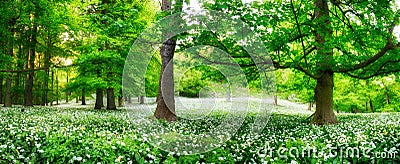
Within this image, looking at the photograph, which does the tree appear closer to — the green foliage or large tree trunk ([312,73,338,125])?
large tree trunk ([312,73,338,125])

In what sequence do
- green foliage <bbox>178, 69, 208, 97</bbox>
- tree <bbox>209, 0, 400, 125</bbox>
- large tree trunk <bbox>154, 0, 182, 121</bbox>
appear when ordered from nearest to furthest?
tree <bbox>209, 0, 400, 125</bbox>, large tree trunk <bbox>154, 0, 182, 121</bbox>, green foliage <bbox>178, 69, 208, 97</bbox>

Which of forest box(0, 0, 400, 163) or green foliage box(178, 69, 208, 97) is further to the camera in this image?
green foliage box(178, 69, 208, 97)

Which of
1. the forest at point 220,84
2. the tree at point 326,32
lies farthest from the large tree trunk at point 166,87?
the tree at point 326,32

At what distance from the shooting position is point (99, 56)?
18.7m

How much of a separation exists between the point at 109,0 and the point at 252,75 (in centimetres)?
1515

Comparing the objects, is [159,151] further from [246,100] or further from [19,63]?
[19,63]

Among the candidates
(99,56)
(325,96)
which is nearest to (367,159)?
(325,96)

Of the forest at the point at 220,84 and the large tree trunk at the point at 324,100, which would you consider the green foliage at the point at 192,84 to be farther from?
the large tree trunk at the point at 324,100

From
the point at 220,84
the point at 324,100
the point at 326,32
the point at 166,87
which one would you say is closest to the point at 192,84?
the point at 166,87

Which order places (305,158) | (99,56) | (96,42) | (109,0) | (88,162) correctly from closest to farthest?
(88,162)
(305,158)
(99,56)
(96,42)
(109,0)

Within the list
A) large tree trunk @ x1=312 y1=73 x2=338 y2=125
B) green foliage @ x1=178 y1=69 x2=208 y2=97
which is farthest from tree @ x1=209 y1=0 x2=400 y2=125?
green foliage @ x1=178 y1=69 x2=208 y2=97

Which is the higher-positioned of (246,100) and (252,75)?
(252,75)

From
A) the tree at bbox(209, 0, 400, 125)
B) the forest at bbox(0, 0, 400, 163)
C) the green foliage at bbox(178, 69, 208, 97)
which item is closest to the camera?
the forest at bbox(0, 0, 400, 163)

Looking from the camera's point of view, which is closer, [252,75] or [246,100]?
[246,100]
